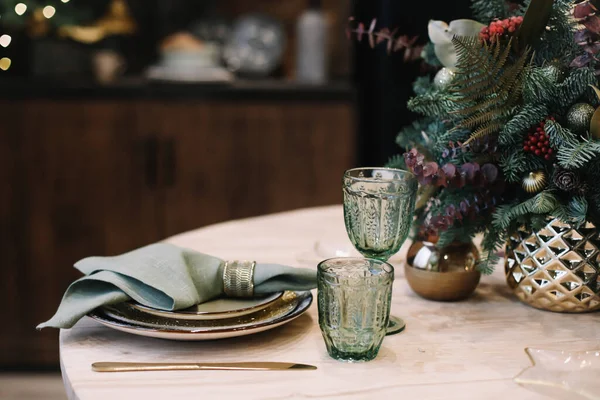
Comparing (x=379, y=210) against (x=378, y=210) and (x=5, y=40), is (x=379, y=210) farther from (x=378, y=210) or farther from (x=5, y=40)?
(x=5, y=40)

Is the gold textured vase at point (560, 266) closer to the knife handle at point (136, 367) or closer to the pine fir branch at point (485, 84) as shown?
the pine fir branch at point (485, 84)

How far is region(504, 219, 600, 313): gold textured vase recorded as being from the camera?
0.93 m

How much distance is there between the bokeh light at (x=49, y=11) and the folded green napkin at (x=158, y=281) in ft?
6.62

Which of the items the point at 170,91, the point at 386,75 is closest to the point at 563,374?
the point at 386,75

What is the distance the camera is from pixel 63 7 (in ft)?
9.18

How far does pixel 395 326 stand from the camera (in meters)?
0.90

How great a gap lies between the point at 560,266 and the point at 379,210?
0.25 m

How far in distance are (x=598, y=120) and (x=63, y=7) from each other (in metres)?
2.36

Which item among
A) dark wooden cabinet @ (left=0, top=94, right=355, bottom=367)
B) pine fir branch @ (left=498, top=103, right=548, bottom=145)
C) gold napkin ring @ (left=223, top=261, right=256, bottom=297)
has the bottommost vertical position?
dark wooden cabinet @ (left=0, top=94, right=355, bottom=367)

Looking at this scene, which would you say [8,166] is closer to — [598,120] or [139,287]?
[139,287]

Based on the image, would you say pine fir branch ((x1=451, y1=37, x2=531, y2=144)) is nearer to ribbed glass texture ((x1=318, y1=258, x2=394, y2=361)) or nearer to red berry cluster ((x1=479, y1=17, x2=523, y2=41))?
red berry cluster ((x1=479, y1=17, x2=523, y2=41))

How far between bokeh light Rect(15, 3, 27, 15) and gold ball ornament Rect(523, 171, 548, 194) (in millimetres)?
2245

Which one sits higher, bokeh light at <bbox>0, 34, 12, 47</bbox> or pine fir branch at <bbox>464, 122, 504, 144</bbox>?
bokeh light at <bbox>0, 34, 12, 47</bbox>

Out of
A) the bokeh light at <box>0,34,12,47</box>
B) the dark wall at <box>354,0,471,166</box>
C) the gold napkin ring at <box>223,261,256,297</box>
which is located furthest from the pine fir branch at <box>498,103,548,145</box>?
the bokeh light at <box>0,34,12,47</box>
